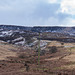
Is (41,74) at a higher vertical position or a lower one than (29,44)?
higher

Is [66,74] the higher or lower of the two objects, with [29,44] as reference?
higher

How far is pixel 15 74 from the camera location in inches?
927

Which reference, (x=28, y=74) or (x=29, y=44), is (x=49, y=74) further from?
(x=29, y=44)

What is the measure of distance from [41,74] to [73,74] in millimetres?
5155

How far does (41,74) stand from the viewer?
23469 millimetres

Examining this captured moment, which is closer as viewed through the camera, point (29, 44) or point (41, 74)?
point (41, 74)

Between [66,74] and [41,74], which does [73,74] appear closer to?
[66,74]

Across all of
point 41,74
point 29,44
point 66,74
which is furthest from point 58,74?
point 29,44

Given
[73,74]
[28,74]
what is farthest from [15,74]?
[73,74]

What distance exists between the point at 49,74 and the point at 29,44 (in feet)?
306

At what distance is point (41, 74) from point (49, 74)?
1419 millimetres

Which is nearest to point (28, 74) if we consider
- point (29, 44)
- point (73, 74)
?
point (73, 74)

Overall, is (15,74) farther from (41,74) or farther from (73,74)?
(73,74)

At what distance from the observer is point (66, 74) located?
2319 centimetres
